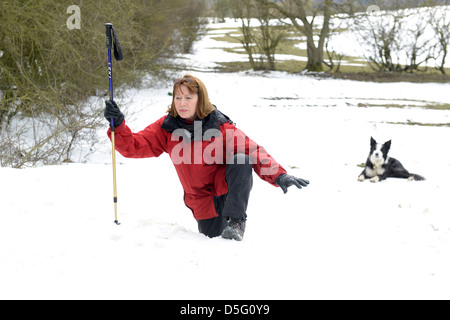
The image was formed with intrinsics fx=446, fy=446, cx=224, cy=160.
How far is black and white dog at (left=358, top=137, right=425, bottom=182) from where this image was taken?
23.8 ft

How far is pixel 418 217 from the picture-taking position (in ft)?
15.3

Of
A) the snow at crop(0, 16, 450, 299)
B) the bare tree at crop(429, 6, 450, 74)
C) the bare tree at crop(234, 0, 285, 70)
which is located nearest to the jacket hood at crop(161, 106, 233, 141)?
the snow at crop(0, 16, 450, 299)

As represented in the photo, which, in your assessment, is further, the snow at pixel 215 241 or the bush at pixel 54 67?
the bush at pixel 54 67

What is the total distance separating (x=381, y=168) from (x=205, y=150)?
15.7 feet

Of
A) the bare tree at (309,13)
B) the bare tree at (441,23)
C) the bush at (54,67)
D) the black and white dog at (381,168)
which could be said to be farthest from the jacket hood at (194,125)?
the bare tree at (441,23)

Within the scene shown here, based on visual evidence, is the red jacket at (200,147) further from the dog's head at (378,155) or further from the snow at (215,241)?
the dog's head at (378,155)

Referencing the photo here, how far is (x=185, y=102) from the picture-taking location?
10.8 feet

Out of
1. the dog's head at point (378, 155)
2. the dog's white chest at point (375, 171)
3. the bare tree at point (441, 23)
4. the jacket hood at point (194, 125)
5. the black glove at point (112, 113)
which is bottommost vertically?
the dog's white chest at point (375, 171)

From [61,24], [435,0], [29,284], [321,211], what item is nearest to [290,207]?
[321,211]

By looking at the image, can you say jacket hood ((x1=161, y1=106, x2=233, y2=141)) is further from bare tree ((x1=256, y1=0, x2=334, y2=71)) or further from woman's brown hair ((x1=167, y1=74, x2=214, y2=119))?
bare tree ((x1=256, y1=0, x2=334, y2=71))

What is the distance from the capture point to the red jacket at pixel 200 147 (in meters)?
3.32

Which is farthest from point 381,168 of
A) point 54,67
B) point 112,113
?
point 54,67

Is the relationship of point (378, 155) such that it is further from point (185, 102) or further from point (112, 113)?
point (112, 113)
